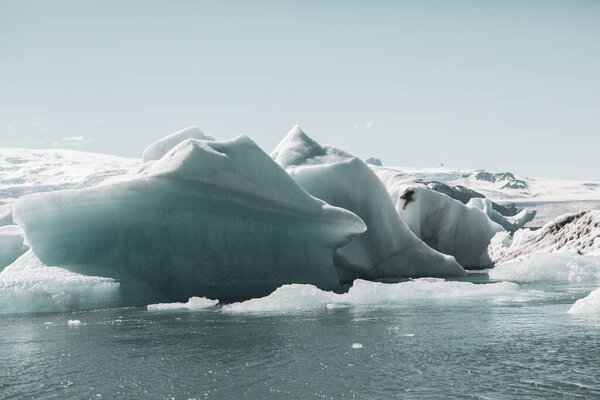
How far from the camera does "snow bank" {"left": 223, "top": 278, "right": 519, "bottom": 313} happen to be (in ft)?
27.8

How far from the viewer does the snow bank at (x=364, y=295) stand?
27.8ft

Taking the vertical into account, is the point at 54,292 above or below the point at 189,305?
above

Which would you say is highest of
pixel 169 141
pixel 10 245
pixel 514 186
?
pixel 514 186

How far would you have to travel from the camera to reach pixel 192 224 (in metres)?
10.1

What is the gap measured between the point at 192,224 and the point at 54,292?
7.88 feet

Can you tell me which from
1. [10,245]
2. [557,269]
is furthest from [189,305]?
[557,269]

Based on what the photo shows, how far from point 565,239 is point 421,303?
8625 millimetres

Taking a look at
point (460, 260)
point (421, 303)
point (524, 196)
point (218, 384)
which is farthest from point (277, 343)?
point (524, 196)

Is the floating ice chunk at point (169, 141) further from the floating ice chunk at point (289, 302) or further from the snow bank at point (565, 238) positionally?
the snow bank at point (565, 238)

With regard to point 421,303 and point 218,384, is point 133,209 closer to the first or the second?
point 421,303

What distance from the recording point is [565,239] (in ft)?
51.6

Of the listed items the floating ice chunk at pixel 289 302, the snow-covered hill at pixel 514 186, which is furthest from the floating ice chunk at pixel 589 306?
the snow-covered hill at pixel 514 186

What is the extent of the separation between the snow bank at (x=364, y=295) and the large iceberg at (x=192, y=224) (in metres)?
1.54

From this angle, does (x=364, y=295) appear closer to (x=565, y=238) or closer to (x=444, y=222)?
(x=565, y=238)
